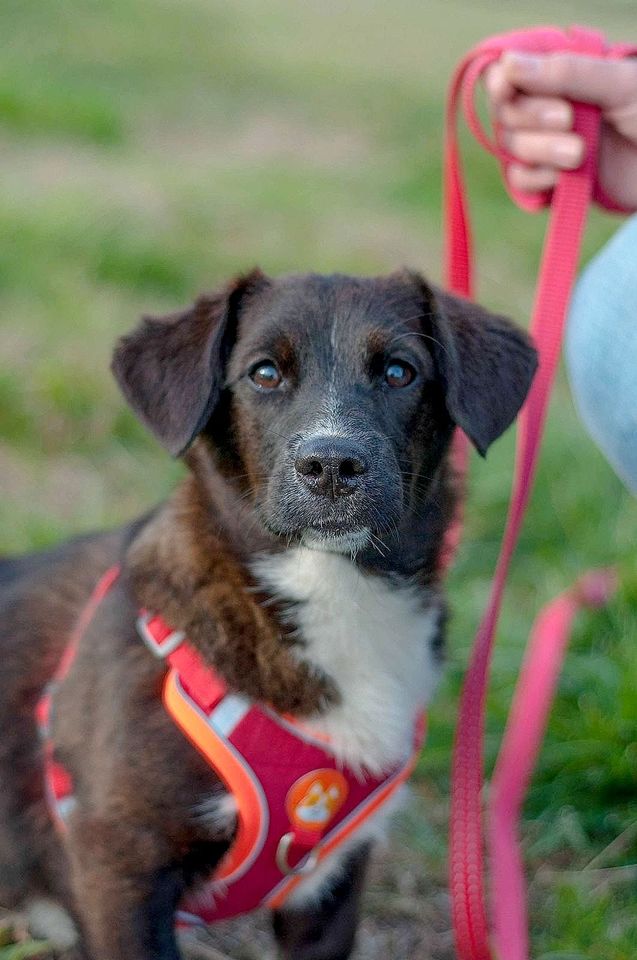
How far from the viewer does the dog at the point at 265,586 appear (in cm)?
238

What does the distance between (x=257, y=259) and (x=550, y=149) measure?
436 centimetres

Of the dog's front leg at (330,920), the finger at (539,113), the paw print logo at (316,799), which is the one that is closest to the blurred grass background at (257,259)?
the dog's front leg at (330,920)

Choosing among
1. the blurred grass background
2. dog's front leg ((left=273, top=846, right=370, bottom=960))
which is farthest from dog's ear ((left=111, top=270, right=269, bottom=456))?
the blurred grass background

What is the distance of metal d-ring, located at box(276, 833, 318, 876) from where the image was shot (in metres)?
2.43

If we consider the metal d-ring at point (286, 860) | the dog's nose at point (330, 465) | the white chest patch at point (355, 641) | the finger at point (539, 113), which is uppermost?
the finger at point (539, 113)

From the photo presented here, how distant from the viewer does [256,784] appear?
7.73ft

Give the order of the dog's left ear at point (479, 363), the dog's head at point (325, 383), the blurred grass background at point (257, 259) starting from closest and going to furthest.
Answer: the dog's head at point (325, 383), the dog's left ear at point (479, 363), the blurred grass background at point (257, 259)

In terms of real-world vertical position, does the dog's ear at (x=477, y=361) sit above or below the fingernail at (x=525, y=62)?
below

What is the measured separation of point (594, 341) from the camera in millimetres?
2664

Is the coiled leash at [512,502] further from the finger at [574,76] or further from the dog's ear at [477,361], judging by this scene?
the dog's ear at [477,361]

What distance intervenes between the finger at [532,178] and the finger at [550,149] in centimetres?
2

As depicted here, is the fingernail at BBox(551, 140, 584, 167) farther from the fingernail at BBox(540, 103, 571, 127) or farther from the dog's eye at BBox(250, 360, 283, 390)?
the dog's eye at BBox(250, 360, 283, 390)


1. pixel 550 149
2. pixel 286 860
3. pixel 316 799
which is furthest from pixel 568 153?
pixel 286 860

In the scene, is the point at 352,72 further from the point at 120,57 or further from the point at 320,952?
the point at 320,952
